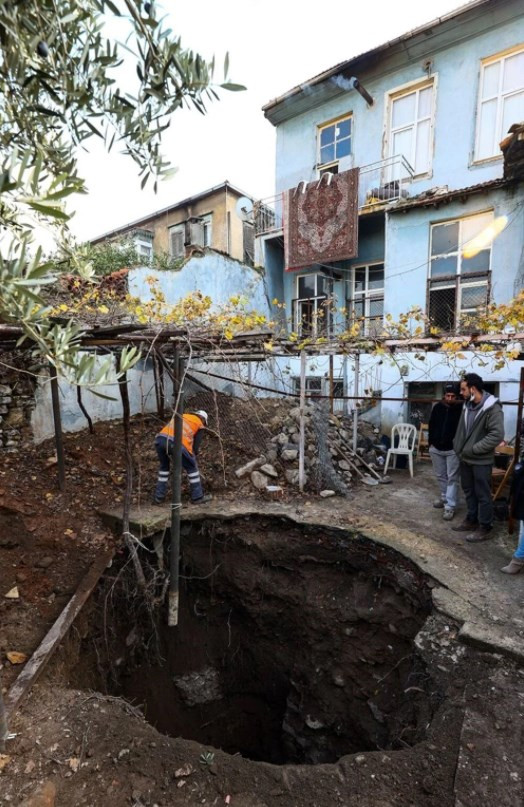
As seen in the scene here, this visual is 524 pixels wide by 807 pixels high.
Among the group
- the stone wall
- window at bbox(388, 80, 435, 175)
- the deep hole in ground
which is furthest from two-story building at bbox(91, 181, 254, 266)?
the deep hole in ground

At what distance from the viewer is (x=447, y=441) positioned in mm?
5398

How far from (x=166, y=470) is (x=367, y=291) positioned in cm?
794

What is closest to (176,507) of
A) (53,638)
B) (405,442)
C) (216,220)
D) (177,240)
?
(53,638)

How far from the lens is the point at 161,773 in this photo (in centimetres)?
243

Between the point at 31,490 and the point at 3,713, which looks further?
the point at 31,490

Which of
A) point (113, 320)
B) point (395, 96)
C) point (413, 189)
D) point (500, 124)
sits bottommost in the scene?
point (113, 320)

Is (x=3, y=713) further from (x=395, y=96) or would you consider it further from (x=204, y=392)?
(x=395, y=96)

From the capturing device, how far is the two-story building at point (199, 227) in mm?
13914

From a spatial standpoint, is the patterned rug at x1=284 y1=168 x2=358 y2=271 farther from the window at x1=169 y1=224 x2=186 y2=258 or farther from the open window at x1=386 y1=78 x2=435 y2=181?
the window at x1=169 y1=224 x2=186 y2=258

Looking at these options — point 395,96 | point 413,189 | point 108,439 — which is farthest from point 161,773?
point 395,96

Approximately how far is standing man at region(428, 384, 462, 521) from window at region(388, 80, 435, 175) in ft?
23.5

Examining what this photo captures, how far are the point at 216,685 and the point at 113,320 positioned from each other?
500cm

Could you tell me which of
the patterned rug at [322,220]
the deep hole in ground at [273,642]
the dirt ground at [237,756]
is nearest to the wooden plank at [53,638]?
the dirt ground at [237,756]

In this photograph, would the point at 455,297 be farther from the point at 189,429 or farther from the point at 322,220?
the point at 189,429
